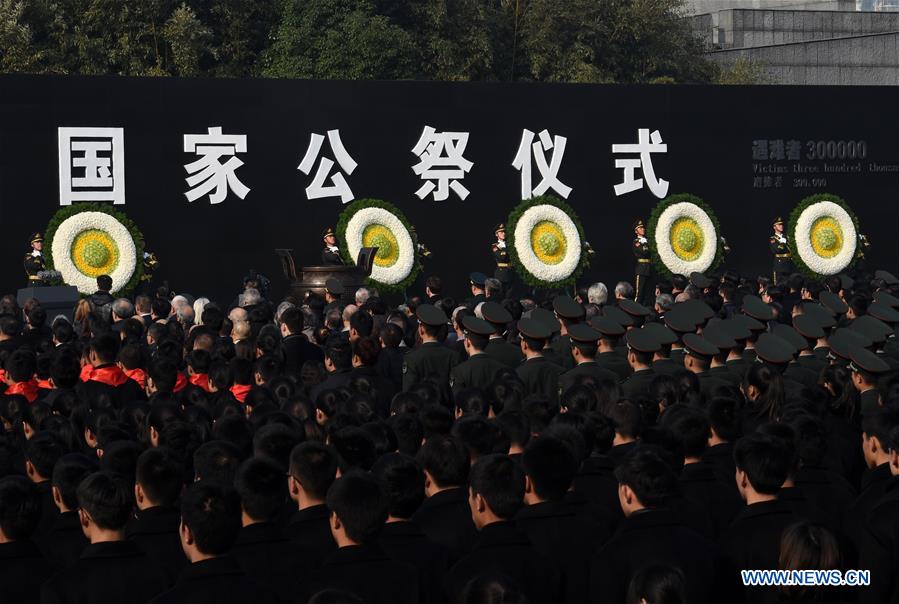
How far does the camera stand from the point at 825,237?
22.1m

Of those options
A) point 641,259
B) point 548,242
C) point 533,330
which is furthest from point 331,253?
point 533,330

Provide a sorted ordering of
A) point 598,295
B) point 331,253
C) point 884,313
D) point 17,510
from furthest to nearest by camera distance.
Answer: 1. point 331,253
2. point 598,295
3. point 884,313
4. point 17,510

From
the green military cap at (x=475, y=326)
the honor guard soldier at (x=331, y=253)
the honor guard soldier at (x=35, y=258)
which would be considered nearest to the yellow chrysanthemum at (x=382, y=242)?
the honor guard soldier at (x=331, y=253)

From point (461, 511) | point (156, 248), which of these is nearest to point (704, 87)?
point (156, 248)

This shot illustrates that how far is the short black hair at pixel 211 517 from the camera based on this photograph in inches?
157

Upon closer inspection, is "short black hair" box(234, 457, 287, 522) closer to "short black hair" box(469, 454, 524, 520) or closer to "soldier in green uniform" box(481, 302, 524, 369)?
"short black hair" box(469, 454, 524, 520)

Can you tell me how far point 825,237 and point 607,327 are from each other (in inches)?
550

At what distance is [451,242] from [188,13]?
1166 centimetres

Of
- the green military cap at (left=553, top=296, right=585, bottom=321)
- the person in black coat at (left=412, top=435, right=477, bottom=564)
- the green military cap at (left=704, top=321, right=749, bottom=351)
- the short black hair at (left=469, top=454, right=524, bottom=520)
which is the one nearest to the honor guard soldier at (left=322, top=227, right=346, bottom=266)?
the green military cap at (left=553, top=296, right=585, bottom=321)

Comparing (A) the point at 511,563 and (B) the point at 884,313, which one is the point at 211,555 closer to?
(A) the point at 511,563

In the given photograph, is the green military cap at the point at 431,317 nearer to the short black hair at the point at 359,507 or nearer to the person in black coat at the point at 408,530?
the person in black coat at the point at 408,530

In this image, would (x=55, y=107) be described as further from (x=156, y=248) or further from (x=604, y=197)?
(x=604, y=197)

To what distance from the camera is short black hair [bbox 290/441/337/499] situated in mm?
4723

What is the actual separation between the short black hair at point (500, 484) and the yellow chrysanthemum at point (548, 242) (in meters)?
16.0
